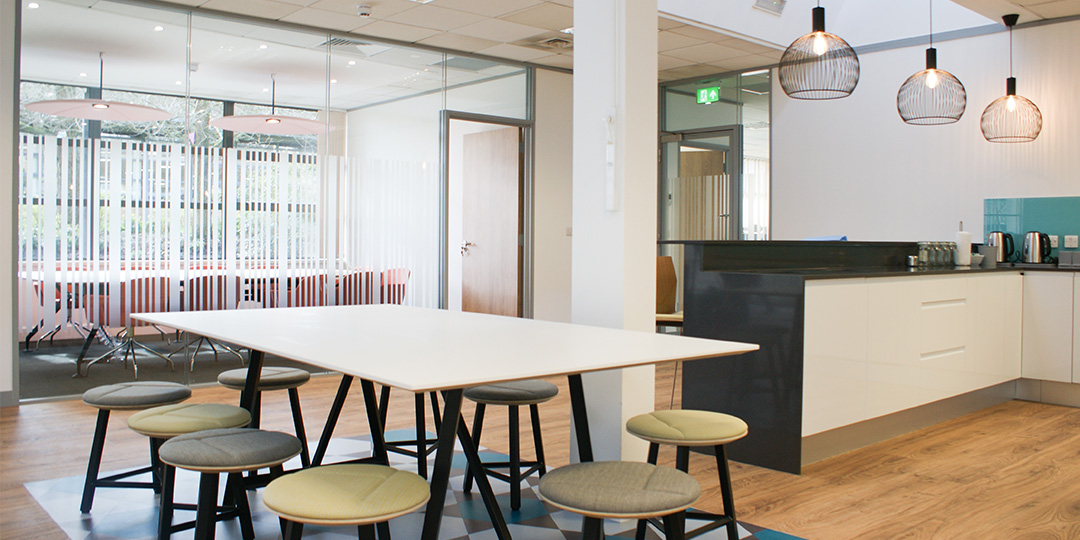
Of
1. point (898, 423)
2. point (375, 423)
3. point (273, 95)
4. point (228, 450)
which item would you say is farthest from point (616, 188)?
point (273, 95)

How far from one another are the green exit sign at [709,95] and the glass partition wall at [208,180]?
2.65 m

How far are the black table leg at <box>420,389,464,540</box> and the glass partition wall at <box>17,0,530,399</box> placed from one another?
4.12 m

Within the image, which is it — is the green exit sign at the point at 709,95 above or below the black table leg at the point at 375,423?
above

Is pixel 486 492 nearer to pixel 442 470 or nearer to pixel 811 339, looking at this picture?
pixel 442 470

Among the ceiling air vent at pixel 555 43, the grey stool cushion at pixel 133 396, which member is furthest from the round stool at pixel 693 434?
the ceiling air vent at pixel 555 43

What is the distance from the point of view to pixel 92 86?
17.1 ft

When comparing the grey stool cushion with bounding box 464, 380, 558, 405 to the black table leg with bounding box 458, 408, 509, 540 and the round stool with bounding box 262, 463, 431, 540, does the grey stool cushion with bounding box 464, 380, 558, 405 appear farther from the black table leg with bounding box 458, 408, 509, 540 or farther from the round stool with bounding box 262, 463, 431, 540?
the round stool with bounding box 262, 463, 431, 540

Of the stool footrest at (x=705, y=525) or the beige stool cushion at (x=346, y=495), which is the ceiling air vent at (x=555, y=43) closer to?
the stool footrest at (x=705, y=525)

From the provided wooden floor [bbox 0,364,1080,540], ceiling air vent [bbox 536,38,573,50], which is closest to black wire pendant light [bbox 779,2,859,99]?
wooden floor [bbox 0,364,1080,540]

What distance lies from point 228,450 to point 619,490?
1.07m

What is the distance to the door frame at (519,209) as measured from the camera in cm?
697

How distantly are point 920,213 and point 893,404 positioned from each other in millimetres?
3066

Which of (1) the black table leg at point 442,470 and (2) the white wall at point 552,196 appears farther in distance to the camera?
(2) the white wall at point 552,196

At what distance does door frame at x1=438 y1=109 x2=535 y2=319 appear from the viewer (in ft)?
22.9
